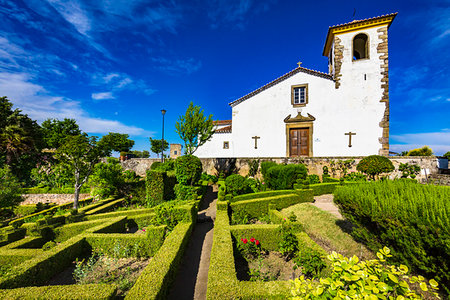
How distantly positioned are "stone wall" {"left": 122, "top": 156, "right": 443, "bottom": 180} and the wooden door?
86.0 inches

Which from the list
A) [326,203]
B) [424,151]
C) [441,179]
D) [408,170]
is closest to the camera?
[326,203]

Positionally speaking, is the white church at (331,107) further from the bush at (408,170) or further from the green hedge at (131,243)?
the green hedge at (131,243)

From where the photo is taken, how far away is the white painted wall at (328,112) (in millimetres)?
16547

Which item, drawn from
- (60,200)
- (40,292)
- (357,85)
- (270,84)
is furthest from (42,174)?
(357,85)

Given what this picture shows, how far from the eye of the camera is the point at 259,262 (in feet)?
18.5

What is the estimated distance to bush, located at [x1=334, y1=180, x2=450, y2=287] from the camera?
2727 millimetres

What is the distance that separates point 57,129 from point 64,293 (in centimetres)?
3970

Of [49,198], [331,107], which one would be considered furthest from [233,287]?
[49,198]

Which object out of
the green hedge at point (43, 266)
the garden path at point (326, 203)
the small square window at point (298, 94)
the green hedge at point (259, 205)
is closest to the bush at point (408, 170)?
the garden path at point (326, 203)

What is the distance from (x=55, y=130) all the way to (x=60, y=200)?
908 inches

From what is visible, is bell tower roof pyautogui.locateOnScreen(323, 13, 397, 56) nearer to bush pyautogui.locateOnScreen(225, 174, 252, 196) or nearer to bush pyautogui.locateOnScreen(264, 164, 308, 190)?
bush pyautogui.locateOnScreen(264, 164, 308, 190)

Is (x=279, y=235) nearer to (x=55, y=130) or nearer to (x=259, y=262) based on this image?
(x=259, y=262)

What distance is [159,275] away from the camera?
396 cm

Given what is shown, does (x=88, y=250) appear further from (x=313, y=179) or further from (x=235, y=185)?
(x=313, y=179)
